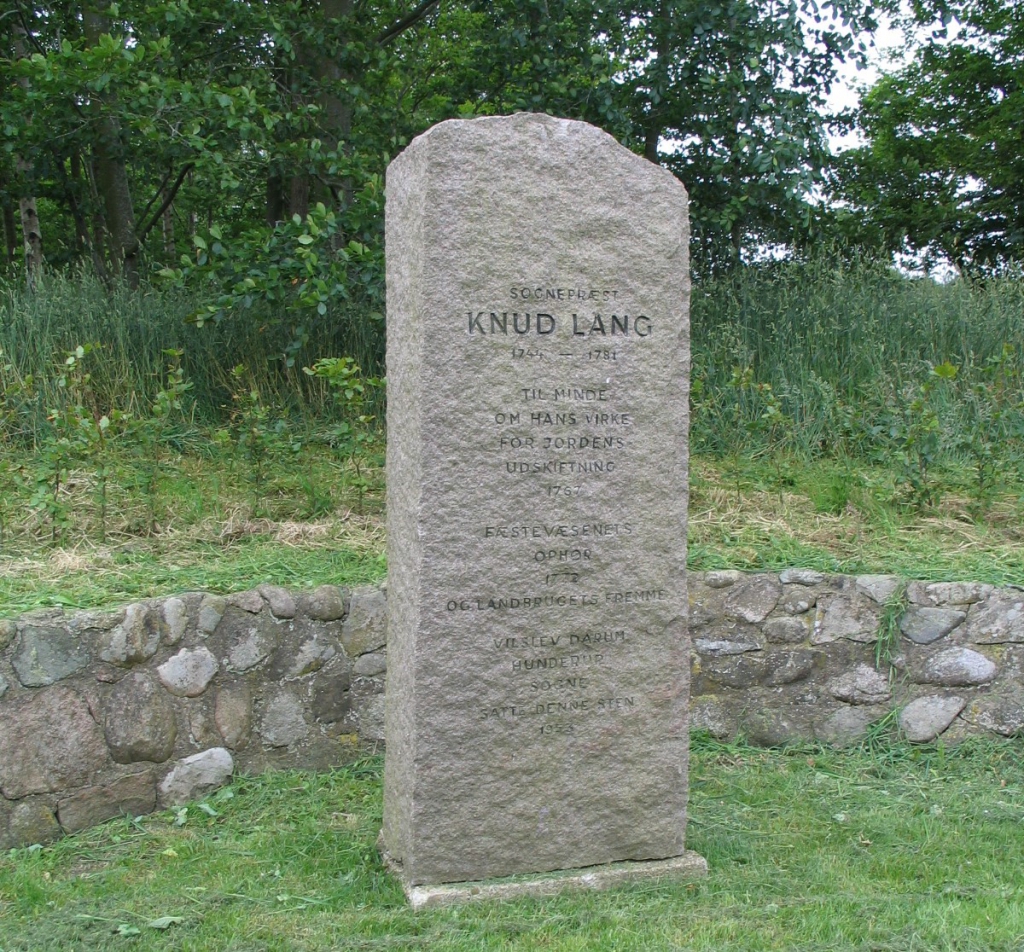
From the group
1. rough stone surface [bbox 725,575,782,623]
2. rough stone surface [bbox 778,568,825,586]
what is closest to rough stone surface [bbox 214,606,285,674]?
rough stone surface [bbox 725,575,782,623]

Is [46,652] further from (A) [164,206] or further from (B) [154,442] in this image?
(A) [164,206]

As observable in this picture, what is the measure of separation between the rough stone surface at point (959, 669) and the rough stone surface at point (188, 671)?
303 centimetres

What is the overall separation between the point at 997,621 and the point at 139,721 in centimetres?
359

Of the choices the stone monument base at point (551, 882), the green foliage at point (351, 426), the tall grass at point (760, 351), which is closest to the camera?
the stone monument base at point (551, 882)

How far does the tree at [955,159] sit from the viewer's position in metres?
14.0

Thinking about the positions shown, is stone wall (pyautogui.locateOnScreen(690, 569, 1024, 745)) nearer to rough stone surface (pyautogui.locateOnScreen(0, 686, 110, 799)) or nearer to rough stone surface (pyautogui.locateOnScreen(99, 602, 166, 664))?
rough stone surface (pyautogui.locateOnScreen(99, 602, 166, 664))

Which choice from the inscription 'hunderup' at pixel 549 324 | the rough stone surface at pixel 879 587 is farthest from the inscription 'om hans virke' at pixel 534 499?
the rough stone surface at pixel 879 587

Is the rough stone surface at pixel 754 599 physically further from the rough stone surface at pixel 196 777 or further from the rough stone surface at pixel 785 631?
the rough stone surface at pixel 196 777

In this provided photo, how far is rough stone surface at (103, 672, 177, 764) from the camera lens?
13.1 ft

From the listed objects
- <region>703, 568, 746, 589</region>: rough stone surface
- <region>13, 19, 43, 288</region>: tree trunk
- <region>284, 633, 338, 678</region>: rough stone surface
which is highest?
<region>13, 19, 43, 288</region>: tree trunk

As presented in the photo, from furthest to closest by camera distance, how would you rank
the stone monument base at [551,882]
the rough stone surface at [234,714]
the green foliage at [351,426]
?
the green foliage at [351,426], the rough stone surface at [234,714], the stone monument base at [551,882]

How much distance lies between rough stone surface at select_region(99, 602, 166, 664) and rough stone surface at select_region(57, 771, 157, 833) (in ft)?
1.47

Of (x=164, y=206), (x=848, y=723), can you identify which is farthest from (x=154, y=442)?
(x=164, y=206)

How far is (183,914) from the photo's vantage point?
321 centimetres
